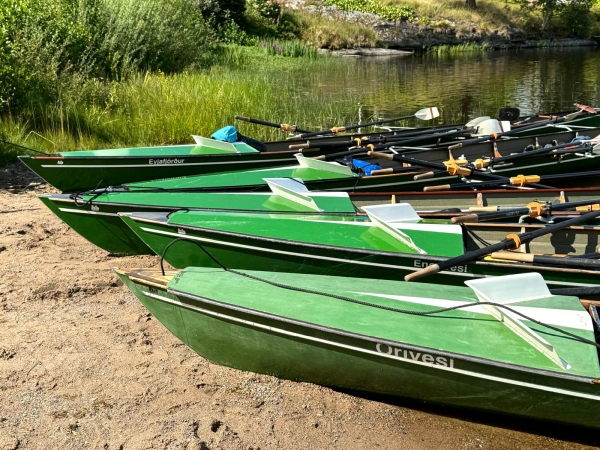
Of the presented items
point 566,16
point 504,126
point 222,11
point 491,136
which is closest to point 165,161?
point 491,136

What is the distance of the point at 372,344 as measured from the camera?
390 cm

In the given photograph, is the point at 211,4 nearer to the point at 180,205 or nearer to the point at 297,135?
the point at 297,135

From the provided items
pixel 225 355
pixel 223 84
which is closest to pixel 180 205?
pixel 225 355

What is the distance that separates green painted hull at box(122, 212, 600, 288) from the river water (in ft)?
32.0

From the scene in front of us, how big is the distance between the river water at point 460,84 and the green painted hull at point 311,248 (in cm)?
975

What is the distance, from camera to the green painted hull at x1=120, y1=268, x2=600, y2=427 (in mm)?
3674

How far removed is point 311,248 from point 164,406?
74.4 inches

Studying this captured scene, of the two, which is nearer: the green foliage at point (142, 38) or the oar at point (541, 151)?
the oar at point (541, 151)

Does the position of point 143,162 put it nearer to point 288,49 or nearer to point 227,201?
point 227,201

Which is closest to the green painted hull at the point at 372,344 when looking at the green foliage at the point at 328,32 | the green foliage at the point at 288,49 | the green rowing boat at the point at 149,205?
the green rowing boat at the point at 149,205

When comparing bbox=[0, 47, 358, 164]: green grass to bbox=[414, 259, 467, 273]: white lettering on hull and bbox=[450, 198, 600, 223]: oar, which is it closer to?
bbox=[450, 198, 600, 223]: oar

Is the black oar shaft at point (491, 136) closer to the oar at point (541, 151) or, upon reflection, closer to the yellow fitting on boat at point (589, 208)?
the oar at point (541, 151)

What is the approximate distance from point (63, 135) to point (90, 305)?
5.49m

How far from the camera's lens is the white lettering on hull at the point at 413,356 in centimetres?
377
